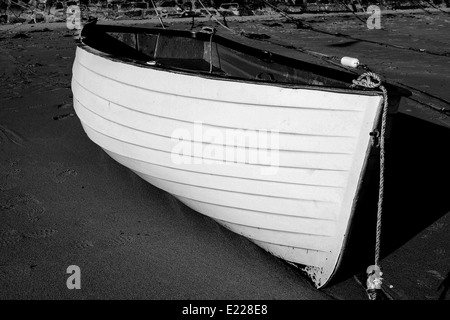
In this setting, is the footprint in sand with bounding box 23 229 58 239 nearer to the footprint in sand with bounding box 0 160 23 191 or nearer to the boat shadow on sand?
the footprint in sand with bounding box 0 160 23 191

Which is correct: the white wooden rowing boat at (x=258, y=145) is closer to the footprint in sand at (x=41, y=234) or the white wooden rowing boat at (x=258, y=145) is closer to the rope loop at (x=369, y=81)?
the rope loop at (x=369, y=81)

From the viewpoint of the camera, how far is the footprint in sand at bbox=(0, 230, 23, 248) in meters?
3.16

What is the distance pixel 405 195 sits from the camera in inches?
156

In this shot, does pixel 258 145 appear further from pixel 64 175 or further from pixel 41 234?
pixel 64 175

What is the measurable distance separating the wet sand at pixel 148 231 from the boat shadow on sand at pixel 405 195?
11mm

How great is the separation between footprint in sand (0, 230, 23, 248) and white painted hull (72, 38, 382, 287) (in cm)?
101

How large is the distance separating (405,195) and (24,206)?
313 cm

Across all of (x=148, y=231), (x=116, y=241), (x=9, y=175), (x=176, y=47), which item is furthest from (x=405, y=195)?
(x=9, y=175)

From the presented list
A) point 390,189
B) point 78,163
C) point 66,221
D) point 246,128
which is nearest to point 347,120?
point 246,128

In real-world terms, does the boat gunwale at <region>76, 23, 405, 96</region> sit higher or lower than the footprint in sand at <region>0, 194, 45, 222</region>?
higher

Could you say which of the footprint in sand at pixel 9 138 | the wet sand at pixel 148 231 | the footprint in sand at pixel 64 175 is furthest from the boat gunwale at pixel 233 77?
the footprint in sand at pixel 9 138

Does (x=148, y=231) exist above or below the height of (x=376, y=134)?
below

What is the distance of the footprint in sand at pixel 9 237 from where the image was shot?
10.4 feet

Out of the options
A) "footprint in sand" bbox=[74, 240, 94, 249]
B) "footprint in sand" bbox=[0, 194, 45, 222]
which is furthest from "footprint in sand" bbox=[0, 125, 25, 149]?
"footprint in sand" bbox=[74, 240, 94, 249]
